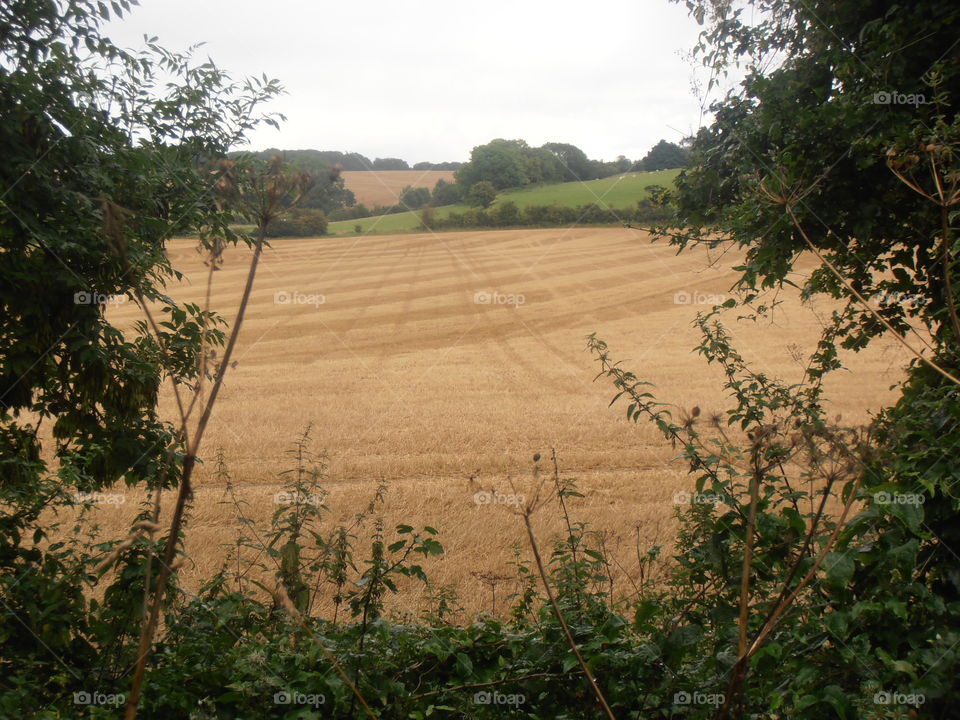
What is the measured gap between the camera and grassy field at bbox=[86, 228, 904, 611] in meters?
8.34

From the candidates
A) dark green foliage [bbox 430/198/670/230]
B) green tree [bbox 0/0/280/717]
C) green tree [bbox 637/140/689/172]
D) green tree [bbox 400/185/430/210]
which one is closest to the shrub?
dark green foliage [bbox 430/198/670/230]

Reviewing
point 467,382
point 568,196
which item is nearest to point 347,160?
point 467,382

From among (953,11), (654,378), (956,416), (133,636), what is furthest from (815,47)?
(654,378)

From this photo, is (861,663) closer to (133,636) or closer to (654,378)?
(133,636)

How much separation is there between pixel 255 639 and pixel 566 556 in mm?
1761

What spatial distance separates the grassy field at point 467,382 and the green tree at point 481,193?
156 inches

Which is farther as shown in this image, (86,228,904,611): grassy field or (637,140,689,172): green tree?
(637,140,689,172): green tree

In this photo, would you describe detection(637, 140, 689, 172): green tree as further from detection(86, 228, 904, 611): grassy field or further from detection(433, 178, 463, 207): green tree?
detection(433, 178, 463, 207): green tree

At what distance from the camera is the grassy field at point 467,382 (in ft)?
27.4

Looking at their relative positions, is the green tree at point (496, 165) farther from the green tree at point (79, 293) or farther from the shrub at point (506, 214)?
the green tree at point (79, 293)

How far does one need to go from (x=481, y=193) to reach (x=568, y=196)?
305 inches

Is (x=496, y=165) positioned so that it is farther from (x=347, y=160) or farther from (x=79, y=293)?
(x=79, y=293)

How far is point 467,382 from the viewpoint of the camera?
15.3 meters

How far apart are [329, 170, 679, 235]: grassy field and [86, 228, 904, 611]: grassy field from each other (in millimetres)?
1878
